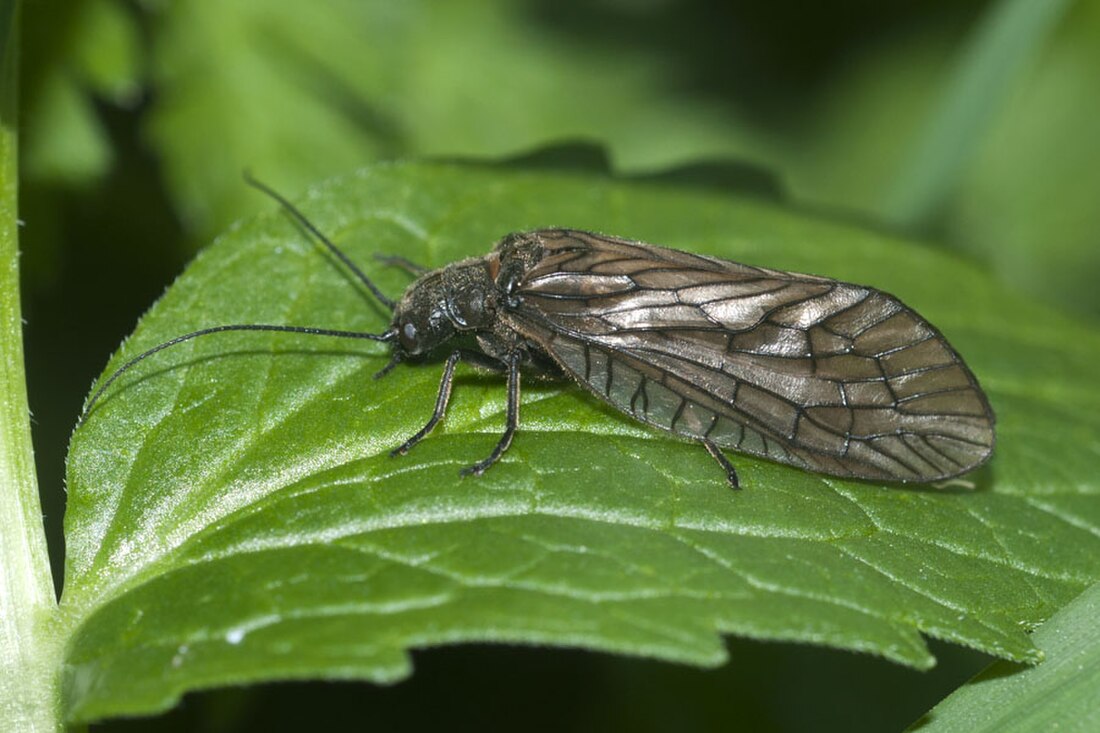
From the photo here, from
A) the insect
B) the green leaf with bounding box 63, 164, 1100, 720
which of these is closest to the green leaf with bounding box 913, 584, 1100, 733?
the green leaf with bounding box 63, 164, 1100, 720

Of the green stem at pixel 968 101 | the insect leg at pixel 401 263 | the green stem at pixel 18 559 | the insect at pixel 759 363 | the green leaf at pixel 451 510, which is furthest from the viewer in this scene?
the green stem at pixel 968 101

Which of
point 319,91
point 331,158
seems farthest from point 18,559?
point 319,91

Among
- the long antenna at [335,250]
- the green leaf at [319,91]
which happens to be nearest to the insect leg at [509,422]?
the long antenna at [335,250]

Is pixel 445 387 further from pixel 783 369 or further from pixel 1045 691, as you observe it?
pixel 1045 691

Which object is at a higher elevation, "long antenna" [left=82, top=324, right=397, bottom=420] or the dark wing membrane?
the dark wing membrane

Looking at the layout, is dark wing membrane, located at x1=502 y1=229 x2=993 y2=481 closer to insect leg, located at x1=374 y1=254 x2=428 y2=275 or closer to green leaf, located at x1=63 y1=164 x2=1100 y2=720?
green leaf, located at x1=63 y1=164 x2=1100 y2=720

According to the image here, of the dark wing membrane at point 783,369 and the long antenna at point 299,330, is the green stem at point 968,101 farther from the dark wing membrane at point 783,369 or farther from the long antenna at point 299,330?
the long antenna at point 299,330
